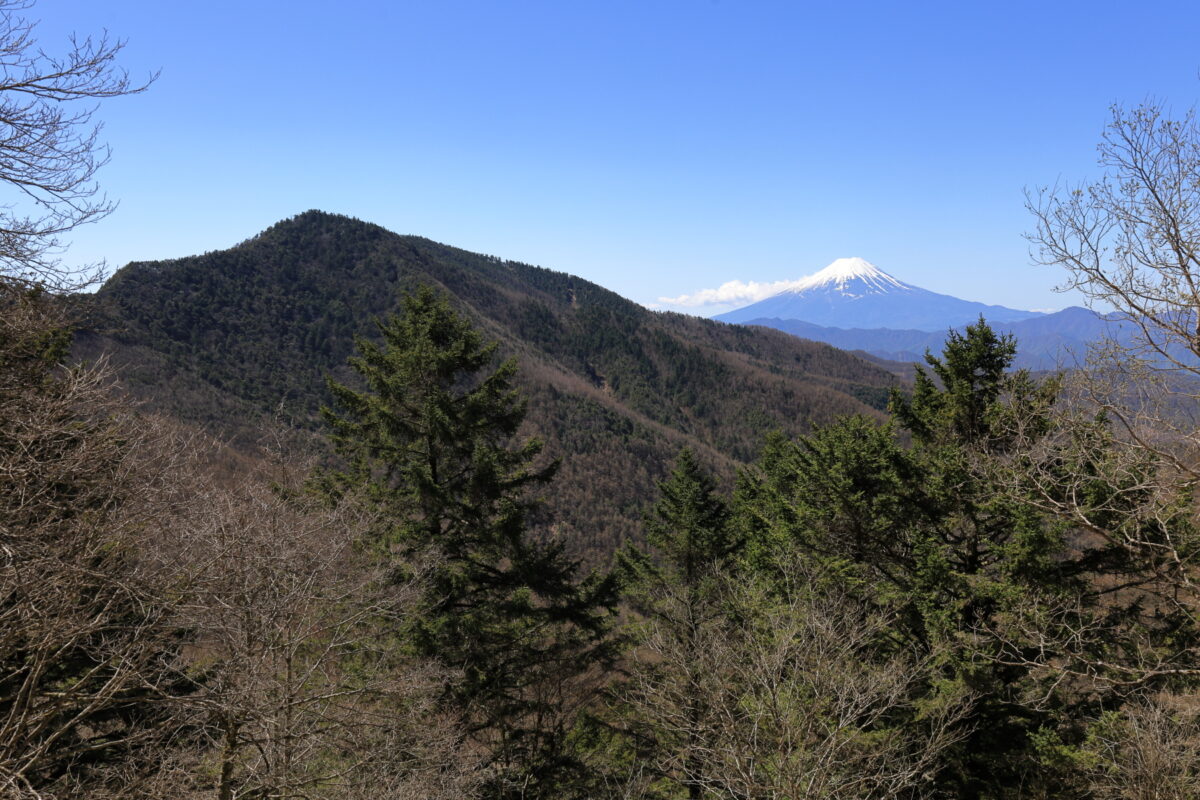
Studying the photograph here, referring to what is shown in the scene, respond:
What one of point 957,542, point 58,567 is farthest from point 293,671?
point 957,542

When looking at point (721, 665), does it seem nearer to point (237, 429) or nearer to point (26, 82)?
point (26, 82)

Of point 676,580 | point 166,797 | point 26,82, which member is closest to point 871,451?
point 676,580

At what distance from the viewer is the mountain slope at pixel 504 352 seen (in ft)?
284

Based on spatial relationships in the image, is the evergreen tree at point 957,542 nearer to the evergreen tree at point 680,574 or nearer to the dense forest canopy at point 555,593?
the dense forest canopy at point 555,593

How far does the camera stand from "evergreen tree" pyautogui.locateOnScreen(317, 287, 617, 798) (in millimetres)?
10344

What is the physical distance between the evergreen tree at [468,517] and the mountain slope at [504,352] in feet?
151

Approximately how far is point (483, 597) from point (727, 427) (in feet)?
433

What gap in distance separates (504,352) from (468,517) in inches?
4660

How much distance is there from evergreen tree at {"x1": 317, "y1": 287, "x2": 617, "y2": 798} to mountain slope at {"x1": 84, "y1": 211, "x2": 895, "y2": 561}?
151ft

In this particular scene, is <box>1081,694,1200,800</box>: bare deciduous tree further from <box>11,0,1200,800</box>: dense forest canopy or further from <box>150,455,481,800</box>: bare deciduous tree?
<box>150,455,481,800</box>: bare deciduous tree

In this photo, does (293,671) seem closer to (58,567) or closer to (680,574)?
(58,567)

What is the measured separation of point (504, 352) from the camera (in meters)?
127

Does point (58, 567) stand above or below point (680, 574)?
above

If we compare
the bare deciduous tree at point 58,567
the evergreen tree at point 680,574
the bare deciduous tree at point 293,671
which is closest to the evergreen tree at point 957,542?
the evergreen tree at point 680,574
